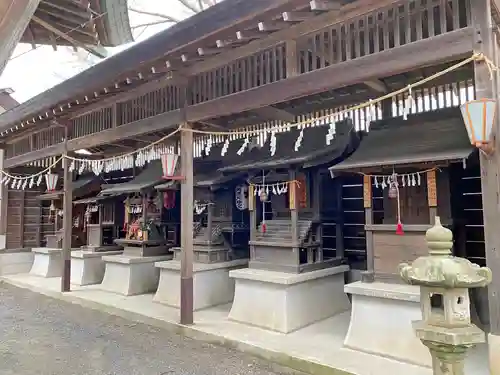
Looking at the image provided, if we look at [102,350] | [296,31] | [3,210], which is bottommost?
[102,350]

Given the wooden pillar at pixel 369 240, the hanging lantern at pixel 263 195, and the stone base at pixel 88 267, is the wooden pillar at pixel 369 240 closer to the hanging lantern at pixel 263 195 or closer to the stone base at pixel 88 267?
the hanging lantern at pixel 263 195

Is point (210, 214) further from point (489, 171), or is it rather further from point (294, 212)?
point (489, 171)

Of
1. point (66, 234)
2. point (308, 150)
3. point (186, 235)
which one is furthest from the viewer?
point (66, 234)

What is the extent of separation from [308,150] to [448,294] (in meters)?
4.14

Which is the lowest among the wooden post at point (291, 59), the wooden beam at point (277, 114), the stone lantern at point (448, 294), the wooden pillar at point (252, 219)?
the stone lantern at point (448, 294)

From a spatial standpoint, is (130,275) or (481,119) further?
(130,275)

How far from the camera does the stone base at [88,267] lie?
9328 mm

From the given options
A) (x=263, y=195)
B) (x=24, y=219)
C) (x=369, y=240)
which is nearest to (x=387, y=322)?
(x=369, y=240)

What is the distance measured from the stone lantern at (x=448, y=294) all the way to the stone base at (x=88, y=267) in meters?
8.41

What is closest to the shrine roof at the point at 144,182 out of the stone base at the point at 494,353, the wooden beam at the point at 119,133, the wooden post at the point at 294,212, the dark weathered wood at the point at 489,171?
the wooden beam at the point at 119,133

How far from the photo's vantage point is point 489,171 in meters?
3.30

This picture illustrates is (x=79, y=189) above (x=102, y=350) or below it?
above

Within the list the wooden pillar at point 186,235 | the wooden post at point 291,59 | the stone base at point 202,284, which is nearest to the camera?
the wooden post at point 291,59

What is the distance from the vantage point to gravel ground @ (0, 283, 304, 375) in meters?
4.43
